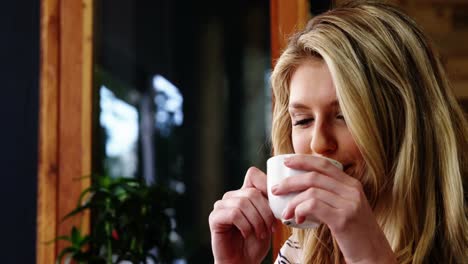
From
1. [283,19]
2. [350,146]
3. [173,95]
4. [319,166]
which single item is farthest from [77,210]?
[319,166]

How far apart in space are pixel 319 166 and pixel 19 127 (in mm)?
2180

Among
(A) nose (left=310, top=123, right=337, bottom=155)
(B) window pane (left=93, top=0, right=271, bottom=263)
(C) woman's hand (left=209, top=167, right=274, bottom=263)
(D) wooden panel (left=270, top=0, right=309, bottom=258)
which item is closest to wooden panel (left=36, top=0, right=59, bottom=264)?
(B) window pane (left=93, top=0, right=271, bottom=263)

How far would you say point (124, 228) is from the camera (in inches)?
100

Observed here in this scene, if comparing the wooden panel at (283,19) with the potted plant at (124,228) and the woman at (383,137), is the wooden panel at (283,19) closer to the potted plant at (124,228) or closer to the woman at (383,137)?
the potted plant at (124,228)

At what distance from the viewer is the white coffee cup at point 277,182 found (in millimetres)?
1040

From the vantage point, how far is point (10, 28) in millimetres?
3000

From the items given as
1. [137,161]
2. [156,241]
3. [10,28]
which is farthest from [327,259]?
[10,28]

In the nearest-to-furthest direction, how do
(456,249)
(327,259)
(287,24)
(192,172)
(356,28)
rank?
(456,249) < (356,28) < (327,259) < (287,24) < (192,172)

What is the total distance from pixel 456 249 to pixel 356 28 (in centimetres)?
43

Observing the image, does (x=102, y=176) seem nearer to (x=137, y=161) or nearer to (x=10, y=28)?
(x=137, y=161)

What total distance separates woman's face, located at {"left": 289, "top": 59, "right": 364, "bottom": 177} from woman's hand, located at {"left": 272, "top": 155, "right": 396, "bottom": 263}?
19cm

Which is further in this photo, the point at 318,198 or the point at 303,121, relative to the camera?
the point at 303,121

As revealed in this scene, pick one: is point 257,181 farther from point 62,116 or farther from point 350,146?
point 62,116

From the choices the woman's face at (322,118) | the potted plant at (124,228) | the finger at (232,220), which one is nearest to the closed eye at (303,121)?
the woman's face at (322,118)
